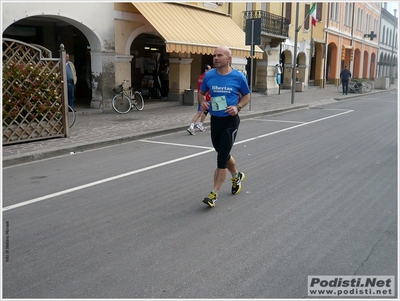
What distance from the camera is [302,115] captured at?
53.5ft

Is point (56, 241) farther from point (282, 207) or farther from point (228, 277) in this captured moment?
point (282, 207)

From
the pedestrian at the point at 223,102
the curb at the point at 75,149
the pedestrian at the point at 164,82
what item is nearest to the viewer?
the pedestrian at the point at 223,102

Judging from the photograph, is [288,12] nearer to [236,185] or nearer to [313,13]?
[313,13]

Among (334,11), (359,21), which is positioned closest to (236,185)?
(334,11)

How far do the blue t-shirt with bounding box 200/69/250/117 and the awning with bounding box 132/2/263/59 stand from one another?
9587 mm

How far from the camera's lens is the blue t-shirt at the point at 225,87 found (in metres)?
5.25

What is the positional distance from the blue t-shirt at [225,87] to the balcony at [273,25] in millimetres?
18373

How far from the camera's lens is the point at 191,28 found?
16.5 m

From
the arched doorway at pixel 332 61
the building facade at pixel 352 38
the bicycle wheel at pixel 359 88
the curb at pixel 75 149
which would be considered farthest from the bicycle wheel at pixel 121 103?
the arched doorway at pixel 332 61

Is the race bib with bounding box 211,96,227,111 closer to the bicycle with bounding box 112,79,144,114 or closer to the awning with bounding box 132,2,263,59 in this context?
the awning with bounding box 132,2,263,59

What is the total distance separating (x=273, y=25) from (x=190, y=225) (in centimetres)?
2178

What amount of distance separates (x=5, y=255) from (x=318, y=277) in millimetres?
2762

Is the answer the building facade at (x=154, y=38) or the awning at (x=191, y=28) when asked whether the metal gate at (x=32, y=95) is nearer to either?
the building facade at (x=154, y=38)

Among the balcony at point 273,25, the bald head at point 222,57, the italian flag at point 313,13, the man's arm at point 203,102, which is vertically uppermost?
the italian flag at point 313,13
